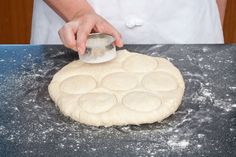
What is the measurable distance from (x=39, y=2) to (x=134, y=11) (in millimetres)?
456

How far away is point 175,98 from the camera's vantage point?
128 cm

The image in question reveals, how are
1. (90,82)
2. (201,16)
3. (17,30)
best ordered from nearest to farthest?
(90,82) → (201,16) → (17,30)

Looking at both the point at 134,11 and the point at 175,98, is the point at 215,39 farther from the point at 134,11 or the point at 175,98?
the point at 175,98

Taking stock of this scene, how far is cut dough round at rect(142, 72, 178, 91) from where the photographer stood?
1.35m

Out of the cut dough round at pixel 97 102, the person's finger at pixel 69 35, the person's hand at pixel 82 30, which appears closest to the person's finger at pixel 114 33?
the person's hand at pixel 82 30

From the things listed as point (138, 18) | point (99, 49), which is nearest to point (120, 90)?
point (99, 49)

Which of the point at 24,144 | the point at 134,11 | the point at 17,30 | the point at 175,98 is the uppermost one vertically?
the point at 134,11

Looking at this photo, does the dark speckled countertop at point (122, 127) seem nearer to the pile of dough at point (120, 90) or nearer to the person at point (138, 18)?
the pile of dough at point (120, 90)

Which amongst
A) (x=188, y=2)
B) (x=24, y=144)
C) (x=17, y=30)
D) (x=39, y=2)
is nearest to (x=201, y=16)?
(x=188, y=2)

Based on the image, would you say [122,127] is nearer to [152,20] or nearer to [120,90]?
[120,90]

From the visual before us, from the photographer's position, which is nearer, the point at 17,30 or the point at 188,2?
the point at 188,2

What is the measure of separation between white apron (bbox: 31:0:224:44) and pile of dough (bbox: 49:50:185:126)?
178mm

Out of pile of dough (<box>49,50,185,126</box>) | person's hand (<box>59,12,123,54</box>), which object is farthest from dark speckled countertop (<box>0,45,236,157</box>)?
person's hand (<box>59,12,123,54</box>)

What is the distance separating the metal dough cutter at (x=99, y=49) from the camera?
1.40 m
